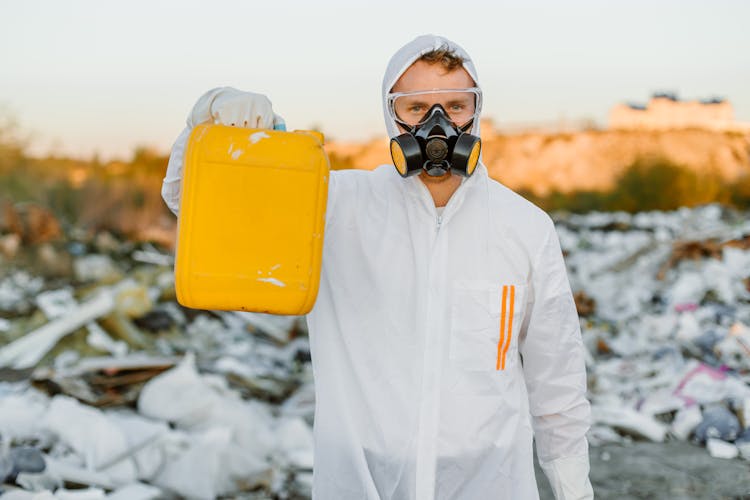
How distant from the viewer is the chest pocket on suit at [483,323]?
2.00 metres

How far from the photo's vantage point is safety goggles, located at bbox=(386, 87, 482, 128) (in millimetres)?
2080

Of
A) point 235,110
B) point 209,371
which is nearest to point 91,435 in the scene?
point 209,371

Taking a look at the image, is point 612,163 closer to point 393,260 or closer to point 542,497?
point 542,497

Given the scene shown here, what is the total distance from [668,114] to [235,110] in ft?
127

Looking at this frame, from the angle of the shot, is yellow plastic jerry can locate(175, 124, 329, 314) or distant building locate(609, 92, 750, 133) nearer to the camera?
yellow plastic jerry can locate(175, 124, 329, 314)

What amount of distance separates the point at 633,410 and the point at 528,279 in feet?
12.8

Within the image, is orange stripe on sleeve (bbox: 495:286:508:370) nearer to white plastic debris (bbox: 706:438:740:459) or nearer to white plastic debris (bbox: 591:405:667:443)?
white plastic debris (bbox: 706:438:740:459)

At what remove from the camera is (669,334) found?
741cm

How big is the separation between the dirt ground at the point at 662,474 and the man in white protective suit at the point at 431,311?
8.09 feet

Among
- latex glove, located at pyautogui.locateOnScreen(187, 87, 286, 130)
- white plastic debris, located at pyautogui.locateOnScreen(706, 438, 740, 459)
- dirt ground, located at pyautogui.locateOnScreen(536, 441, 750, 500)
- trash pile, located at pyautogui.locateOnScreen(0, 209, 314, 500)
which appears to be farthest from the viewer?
white plastic debris, located at pyautogui.locateOnScreen(706, 438, 740, 459)

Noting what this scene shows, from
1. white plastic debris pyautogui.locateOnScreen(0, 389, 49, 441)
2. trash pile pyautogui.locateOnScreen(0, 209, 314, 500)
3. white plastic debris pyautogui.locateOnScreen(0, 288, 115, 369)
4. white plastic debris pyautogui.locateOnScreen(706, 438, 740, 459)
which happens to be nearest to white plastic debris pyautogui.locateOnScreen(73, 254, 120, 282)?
trash pile pyautogui.locateOnScreen(0, 209, 314, 500)

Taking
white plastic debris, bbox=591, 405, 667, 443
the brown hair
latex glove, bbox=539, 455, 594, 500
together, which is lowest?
white plastic debris, bbox=591, 405, 667, 443

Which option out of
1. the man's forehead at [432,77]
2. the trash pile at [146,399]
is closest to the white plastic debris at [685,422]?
the trash pile at [146,399]

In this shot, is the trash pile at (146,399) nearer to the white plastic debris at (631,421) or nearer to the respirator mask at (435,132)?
the white plastic debris at (631,421)
